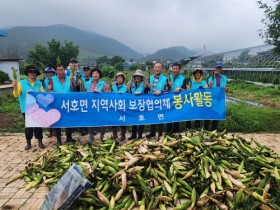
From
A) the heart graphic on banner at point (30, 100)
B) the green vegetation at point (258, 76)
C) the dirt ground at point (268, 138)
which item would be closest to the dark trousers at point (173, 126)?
the dirt ground at point (268, 138)

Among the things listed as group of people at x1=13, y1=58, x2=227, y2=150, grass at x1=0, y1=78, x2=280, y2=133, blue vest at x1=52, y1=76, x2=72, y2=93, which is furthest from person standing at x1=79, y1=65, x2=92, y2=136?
grass at x1=0, y1=78, x2=280, y2=133

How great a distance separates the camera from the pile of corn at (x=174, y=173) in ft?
13.7

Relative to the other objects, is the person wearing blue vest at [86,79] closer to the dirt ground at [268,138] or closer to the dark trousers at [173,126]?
the dark trousers at [173,126]

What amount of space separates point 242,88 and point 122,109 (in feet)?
60.0

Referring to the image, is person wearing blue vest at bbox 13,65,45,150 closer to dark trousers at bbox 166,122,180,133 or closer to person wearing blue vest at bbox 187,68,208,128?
dark trousers at bbox 166,122,180,133

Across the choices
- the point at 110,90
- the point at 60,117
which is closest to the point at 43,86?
the point at 60,117

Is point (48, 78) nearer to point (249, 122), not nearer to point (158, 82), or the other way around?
point (158, 82)

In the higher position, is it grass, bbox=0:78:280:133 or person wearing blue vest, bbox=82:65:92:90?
person wearing blue vest, bbox=82:65:92:90

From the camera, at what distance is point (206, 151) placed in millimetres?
5168

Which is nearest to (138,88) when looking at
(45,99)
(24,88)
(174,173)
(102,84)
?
(102,84)

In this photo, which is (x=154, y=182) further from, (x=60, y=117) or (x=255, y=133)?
(x=255, y=133)

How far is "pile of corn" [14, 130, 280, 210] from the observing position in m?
4.18

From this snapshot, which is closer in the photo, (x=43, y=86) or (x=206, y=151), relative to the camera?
(x=206, y=151)

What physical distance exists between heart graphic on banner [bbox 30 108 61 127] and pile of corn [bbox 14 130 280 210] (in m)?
1.11
